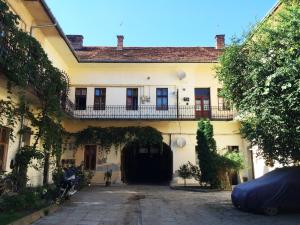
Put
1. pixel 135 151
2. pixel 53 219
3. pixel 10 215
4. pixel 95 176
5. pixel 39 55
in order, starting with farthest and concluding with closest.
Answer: pixel 135 151 → pixel 95 176 → pixel 39 55 → pixel 53 219 → pixel 10 215

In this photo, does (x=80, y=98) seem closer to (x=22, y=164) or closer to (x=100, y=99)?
(x=100, y=99)

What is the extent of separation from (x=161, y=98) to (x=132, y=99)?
1.92 meters

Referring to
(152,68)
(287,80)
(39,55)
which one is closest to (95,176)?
(152,68)

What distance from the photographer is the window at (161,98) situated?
2353cm

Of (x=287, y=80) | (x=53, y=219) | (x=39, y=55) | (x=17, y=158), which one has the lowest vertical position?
(x=53, y=219)

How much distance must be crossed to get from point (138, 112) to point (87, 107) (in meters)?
3.35

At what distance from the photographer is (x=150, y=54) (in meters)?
25.6

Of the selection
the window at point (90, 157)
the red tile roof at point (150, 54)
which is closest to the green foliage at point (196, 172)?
the window at point (90, 157)

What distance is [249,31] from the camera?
12.5 m

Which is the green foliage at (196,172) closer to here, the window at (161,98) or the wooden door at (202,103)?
the wooden door at (202,103)

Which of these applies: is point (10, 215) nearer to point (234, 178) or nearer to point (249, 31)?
point (249, 31)

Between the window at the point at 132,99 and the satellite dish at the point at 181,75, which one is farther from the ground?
the satellite dish at the point at 181,75

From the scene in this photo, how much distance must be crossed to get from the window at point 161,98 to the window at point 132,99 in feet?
4.63

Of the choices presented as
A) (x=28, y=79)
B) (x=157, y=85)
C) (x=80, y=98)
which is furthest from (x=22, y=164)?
(x=157, y=85)
